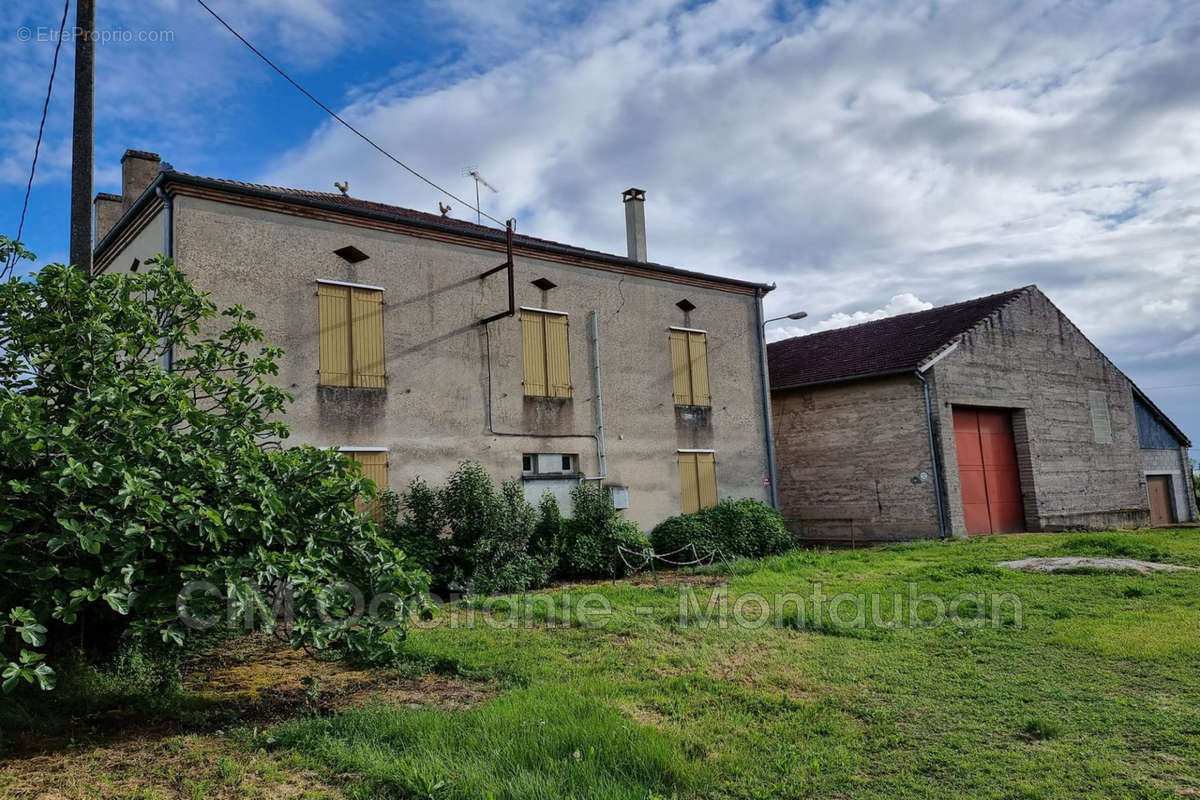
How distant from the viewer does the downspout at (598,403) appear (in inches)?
618

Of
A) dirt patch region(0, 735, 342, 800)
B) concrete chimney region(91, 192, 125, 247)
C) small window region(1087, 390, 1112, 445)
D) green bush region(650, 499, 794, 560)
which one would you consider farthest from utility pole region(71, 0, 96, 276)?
small window region(1087, 390, 1112, 445)

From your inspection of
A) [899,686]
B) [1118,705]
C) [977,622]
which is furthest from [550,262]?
[1118,705]

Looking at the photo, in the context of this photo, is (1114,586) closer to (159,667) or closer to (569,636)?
(569,636)

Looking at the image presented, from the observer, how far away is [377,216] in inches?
528

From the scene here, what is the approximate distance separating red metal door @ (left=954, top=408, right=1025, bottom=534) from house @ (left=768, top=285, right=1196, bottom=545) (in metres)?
0.03

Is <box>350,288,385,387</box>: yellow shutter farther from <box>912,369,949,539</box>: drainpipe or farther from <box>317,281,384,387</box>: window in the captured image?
<box>912,369,949,539</box>: drainpipe

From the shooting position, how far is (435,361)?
13852 millimetres

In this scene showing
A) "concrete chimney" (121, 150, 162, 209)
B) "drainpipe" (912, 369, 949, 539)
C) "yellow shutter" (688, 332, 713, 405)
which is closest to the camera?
"concrete chimney" (121, 150, 162, 209)

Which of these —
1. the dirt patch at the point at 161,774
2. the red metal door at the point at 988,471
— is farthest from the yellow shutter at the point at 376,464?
the red metal door at the point at 988,471

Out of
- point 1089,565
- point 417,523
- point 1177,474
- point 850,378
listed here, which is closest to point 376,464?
point 417,523

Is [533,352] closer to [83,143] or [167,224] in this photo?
[167,224]

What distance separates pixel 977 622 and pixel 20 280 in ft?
29.6

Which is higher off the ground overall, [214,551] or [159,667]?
[214,551]

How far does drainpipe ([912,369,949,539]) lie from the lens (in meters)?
17.7
